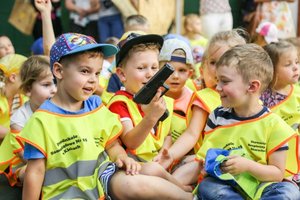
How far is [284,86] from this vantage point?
391 centimetres

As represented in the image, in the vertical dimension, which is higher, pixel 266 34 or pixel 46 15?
pixel 46 15

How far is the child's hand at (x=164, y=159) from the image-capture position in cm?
329

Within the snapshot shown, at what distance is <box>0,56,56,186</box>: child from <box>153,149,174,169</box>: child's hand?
2.61ft

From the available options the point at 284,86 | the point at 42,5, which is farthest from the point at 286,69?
the point at 42,5

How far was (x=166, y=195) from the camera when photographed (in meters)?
3.03

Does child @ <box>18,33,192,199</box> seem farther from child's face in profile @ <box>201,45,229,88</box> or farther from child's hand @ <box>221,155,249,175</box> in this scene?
child's face in profile @ <box>201,45,229,88</box>

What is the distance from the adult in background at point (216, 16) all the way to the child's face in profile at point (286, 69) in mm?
3970

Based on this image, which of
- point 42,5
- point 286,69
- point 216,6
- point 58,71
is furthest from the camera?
point 216,6

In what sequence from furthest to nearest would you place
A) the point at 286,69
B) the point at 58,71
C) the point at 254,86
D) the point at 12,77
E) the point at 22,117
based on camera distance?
the point at 12,77 → the point at 286,69 → the point at 22,117 → the point at 254,86 → the point at 58,71

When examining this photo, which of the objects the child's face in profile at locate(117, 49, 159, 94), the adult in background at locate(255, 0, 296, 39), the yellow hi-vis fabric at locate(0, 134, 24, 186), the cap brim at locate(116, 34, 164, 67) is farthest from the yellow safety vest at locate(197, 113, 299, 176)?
the adult in background at locate(255, 0, 296, 39)

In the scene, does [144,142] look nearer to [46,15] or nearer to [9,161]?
[9,161]

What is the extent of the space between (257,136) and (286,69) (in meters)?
0.94

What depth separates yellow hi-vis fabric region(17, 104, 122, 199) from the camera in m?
2.88

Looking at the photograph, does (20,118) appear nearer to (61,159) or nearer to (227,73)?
(61,159)
